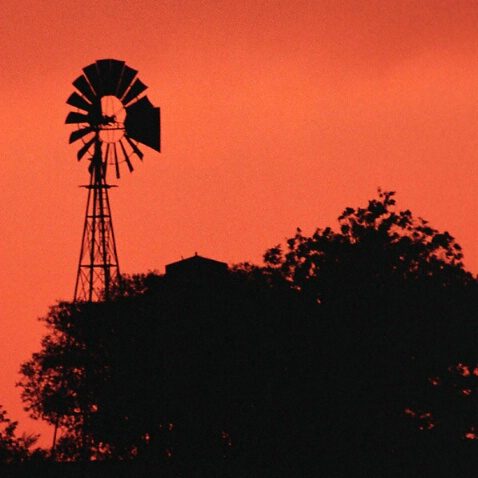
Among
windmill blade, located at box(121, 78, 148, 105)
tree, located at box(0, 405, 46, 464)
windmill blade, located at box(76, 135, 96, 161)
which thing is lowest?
tree, located at box(0, 405, 46, 464)

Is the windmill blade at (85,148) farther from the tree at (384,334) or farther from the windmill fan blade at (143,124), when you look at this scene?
the tree at (384,334)

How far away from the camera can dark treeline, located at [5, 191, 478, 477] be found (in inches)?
2918

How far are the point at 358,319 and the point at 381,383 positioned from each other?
10.2 feet

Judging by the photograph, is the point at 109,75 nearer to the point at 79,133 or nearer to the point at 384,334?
the point at 79,133

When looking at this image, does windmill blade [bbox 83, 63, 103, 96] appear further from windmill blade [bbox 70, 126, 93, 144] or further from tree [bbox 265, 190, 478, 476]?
tree [bbox 265, 190, 478, 476]

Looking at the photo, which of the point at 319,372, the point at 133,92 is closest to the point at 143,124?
the point at 133,92

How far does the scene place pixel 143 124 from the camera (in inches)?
3418

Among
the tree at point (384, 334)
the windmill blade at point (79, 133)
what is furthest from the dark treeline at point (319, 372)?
the windmill blade at point (79, 133)

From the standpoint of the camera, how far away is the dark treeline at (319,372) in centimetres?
7412

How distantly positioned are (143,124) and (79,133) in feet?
10.8

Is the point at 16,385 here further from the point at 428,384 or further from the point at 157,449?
the point at 428,384

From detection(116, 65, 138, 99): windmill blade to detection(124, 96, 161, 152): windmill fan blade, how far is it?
814 mm

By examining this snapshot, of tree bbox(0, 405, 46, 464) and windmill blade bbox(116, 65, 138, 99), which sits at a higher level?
windmill blade bbox(116, 65, 138, 99)

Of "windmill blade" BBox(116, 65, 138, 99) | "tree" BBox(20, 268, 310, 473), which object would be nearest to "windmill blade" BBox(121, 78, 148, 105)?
"windmill blade" BBox(116, 65, 138, 99)
